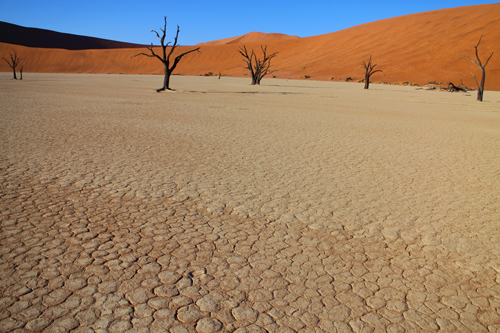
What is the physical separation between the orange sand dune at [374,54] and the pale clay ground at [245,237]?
3605 centimetres

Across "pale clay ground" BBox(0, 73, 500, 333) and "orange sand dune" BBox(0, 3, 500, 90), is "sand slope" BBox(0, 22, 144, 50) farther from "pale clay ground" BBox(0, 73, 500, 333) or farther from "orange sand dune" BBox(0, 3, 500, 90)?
"pale clay ground" BBox(0, 73, 500, 333)

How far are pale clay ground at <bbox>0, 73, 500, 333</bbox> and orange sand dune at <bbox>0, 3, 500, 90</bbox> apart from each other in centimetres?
3605

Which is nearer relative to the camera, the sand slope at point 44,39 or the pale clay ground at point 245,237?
the pale clay ground at point 245,237

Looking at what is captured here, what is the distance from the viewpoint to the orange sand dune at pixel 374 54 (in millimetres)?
43094

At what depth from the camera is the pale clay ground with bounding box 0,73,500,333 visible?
7.82 ft

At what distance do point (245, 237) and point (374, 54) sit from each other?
56299 millimetres

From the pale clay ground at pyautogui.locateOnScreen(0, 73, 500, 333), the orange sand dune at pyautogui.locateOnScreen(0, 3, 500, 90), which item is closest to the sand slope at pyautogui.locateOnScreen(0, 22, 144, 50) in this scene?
the orange sand dune at pyautogui.locateOnScreen(0, 3, 500, 90)

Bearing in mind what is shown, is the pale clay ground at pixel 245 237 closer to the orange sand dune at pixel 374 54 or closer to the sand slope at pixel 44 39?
the orange sand dune at pixel 374 54

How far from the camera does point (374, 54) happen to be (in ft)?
178

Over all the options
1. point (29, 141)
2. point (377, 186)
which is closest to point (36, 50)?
point (29, 141)

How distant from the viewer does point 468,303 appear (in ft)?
8.38

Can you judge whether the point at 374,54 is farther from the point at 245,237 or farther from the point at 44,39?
the point at 44,39

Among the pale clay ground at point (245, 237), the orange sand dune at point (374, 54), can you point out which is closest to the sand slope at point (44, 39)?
the orange sand dune at point (374, 54)

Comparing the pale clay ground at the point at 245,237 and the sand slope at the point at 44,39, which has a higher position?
the sand slope at the point at 44,39
